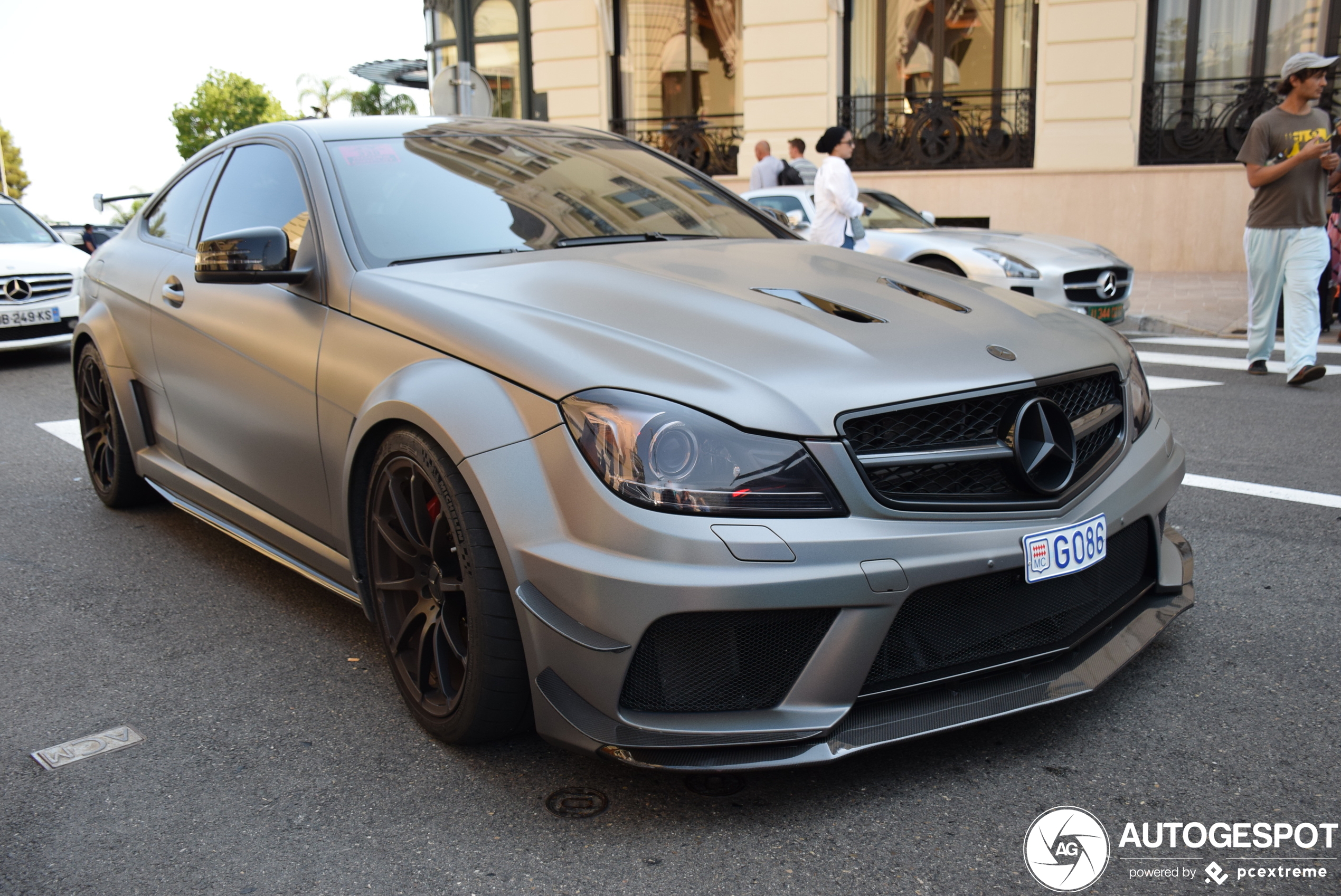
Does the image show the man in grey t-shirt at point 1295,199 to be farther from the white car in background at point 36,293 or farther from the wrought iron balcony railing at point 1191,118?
the wrought iron balcony railing at point 1191,118

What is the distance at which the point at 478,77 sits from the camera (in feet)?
35.7

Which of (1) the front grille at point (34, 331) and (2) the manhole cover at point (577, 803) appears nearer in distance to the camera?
(2) the manhole cover at point (577, 803)

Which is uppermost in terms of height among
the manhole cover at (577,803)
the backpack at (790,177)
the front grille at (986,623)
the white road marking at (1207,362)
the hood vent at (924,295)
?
the backpack at (790,177)

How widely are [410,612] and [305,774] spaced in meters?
0.43

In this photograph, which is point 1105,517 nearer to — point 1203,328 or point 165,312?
point 165,312

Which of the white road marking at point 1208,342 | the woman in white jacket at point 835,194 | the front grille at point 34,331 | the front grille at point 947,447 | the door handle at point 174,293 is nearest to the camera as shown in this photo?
the front grille at point 947,447

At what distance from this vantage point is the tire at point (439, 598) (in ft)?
8.07

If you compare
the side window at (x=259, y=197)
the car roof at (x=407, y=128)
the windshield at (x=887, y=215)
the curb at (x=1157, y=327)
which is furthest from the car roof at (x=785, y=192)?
the side window at (x=259, y=197)

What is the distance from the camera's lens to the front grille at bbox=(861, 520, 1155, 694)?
2.34 m

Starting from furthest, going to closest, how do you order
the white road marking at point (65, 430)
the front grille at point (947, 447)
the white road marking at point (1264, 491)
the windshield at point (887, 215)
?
the windshield at point (887, 215) < the white road marking at point (65, 430) < the white road marking at point (1264, 491) < the front grille at point (947, 447)

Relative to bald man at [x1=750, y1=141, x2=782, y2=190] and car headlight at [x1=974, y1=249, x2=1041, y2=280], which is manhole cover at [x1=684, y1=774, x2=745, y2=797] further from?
bald man at [x1=750, y1=141, x2=782, y2=190]

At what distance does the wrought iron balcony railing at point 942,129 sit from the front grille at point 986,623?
15.9 m

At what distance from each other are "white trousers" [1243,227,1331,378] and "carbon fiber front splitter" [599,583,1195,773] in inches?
210

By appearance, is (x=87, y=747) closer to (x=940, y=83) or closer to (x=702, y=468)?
(x=702, y=468)
